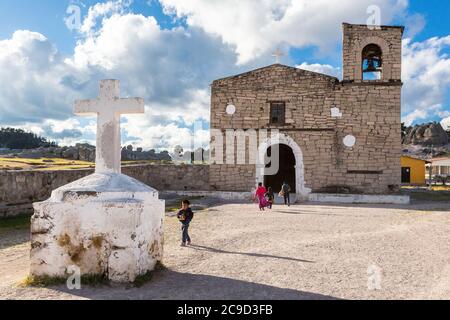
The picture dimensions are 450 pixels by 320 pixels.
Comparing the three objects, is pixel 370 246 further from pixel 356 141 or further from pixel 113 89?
pixel 356 141

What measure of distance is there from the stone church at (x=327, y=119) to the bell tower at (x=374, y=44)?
4cm

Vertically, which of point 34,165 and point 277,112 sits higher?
point 277,112

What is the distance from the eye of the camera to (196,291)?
14.2ft

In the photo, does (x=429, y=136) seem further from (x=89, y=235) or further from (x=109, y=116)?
(x=89, y=235)

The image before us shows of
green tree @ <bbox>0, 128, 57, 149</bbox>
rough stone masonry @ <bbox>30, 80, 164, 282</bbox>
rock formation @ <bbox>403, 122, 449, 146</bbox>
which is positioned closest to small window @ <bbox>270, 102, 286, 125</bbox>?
rough stone masonry @ <bbox>30, 80, 164, 282</bbox>

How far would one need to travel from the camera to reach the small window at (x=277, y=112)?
52.2 ft

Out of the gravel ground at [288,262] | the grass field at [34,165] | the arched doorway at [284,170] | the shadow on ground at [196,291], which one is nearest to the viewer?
the shadow on ground at [196,291]

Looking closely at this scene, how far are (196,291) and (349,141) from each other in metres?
12.2

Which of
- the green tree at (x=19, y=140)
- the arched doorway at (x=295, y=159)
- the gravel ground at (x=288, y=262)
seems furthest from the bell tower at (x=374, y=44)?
the green tree at (x=19, y=140)

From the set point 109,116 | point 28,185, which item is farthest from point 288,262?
point 28,185

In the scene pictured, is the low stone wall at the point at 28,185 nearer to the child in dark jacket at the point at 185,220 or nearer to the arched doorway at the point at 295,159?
the arched doorway at the point at 295,159

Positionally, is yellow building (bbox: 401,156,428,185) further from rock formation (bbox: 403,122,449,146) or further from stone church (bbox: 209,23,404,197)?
rock formation (bbox: 403,122,449,146)

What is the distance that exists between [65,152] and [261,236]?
27447 millimetres

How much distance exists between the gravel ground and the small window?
6.68m
